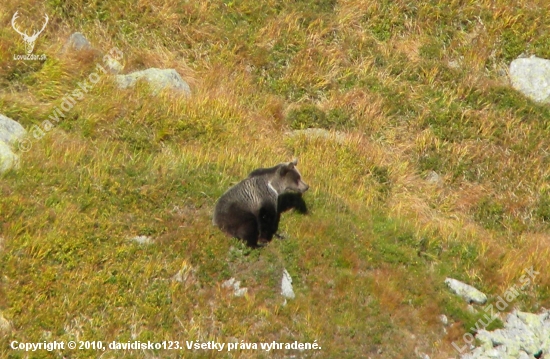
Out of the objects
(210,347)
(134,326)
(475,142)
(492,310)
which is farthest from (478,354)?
(475,142)

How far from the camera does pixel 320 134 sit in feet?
46.7

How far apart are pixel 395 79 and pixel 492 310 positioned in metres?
6.99

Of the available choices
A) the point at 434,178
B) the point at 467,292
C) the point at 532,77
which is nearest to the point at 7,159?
the point at 467,292

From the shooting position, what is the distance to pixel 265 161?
1259 centimetres

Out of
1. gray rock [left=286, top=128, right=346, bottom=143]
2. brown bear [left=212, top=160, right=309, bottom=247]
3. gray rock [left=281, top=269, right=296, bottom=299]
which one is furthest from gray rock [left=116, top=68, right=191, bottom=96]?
gray rock [left=281, top=269, right=296, bottom=299]

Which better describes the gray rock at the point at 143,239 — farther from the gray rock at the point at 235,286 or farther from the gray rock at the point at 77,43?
the gray rock at the point at 77,43

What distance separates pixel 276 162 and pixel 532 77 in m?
7.37

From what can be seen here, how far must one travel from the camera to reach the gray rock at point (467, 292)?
35.6ft

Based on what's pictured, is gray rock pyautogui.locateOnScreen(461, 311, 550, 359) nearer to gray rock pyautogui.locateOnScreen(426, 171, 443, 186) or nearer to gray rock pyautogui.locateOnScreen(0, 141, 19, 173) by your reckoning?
gray rock pyautogui.locateOnScreen(426, 171, 443, 186)

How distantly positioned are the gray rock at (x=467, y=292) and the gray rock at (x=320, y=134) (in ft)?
13.7

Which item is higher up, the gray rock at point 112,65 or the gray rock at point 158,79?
the gray rock at point 158,79

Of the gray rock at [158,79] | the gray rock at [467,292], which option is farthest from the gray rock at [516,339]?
the gray rock at [158,79]

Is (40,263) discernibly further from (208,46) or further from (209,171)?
(208,46)

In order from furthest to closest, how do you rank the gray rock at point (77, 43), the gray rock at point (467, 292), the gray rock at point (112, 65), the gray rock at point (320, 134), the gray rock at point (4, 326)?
the gray rock at point (77, 43), the gray rock at point (112, 65), the gray rock at point (320, 134), the gray rock at point (467, 292), the gray rock at point (4, 326)
